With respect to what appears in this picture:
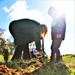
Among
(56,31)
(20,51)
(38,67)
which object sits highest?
(56,31)

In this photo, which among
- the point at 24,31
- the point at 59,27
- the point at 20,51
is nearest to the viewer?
the point at 59,27

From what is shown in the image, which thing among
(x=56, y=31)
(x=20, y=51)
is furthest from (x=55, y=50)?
(x=20, y=51)

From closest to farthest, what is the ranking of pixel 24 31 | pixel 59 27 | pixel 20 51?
1. pixel 59 27
2. pixel 20 51
3. pixel 24 31

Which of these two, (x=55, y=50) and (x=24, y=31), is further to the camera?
(x=24, y=31)

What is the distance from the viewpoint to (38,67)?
4.98m

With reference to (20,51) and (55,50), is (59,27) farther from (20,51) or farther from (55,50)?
(20,51)

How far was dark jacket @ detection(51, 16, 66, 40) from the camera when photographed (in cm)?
495

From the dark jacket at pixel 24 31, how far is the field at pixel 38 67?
0.39 metres

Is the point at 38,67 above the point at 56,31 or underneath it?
underneath

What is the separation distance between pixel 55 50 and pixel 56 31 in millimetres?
317

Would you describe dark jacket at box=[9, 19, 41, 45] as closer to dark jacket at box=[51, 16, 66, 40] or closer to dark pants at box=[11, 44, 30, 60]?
dark pants at box=[11, 44, 30, 60]

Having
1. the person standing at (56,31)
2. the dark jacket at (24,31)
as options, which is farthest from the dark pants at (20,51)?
the person standing at (56,31)

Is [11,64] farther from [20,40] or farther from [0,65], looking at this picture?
[20,40]

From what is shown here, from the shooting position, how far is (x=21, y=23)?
5387 millimetres
